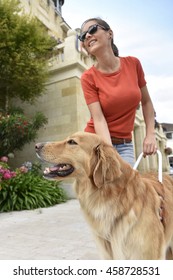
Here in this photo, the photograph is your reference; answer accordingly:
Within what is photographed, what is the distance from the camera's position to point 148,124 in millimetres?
2186

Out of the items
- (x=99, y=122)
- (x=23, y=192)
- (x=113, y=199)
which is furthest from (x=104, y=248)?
(x=23, y=192)

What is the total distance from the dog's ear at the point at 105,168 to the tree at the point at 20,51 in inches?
293

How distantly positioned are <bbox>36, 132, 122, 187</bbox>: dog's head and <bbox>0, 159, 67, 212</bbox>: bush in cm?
496

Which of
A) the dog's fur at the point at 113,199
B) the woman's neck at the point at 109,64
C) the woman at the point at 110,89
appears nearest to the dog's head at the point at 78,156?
the dog's fur at the point at 113,199

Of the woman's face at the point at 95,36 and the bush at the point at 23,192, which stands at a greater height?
the woman's face at the point at 95,36

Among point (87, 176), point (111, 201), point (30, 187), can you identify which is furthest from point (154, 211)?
point (30, 187)

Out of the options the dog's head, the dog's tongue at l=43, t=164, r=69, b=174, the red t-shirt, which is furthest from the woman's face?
the dog's tongue at l=43, t=164, r=69, b=174

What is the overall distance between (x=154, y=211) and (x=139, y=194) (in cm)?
15

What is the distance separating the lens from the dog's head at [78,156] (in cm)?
173

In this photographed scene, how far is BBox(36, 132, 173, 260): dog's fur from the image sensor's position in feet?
5.21

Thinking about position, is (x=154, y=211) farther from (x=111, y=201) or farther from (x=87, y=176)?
(x=87, y=176)

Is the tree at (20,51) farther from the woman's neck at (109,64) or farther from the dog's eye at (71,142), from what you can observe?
the dog's eye at (71,142)
